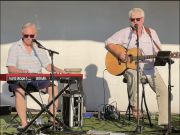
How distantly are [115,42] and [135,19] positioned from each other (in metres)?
0.44

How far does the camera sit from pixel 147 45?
21.5ft

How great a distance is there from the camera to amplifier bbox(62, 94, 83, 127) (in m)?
6.34

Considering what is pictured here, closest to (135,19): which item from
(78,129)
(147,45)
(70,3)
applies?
(147,45)

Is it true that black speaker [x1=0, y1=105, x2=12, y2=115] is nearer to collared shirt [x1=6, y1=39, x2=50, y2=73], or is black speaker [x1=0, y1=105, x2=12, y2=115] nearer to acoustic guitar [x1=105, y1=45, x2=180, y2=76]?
collared shirt [x1=6, y1=39, x2=50, y2=73]

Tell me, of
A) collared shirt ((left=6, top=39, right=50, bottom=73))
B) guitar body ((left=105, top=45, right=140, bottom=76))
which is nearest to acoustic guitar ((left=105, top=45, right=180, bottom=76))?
guitar body ((left=105, top=45, right=140, bottom=76))

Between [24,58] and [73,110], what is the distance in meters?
0.92

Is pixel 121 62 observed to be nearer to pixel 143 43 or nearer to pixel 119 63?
pixel 119 63

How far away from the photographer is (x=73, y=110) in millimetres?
6367

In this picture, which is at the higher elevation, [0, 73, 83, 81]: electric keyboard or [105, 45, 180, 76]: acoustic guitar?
[105, 45, 180, 76]: acoustic guitar

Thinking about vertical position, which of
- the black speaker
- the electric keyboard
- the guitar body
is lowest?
the black speaker

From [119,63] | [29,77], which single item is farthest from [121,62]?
[29,77]

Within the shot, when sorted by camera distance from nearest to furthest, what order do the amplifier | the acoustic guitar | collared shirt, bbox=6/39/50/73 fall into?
1. collared shirt, bbox=6/39/50/73
2. the amplifier
3. the acoustic guitar

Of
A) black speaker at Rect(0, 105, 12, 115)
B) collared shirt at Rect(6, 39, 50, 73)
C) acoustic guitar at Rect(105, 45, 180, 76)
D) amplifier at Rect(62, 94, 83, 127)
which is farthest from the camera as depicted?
black speaker at Rect(0, 105, 12, 115)

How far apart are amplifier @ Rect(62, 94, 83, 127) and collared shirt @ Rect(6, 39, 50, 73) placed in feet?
1.89
